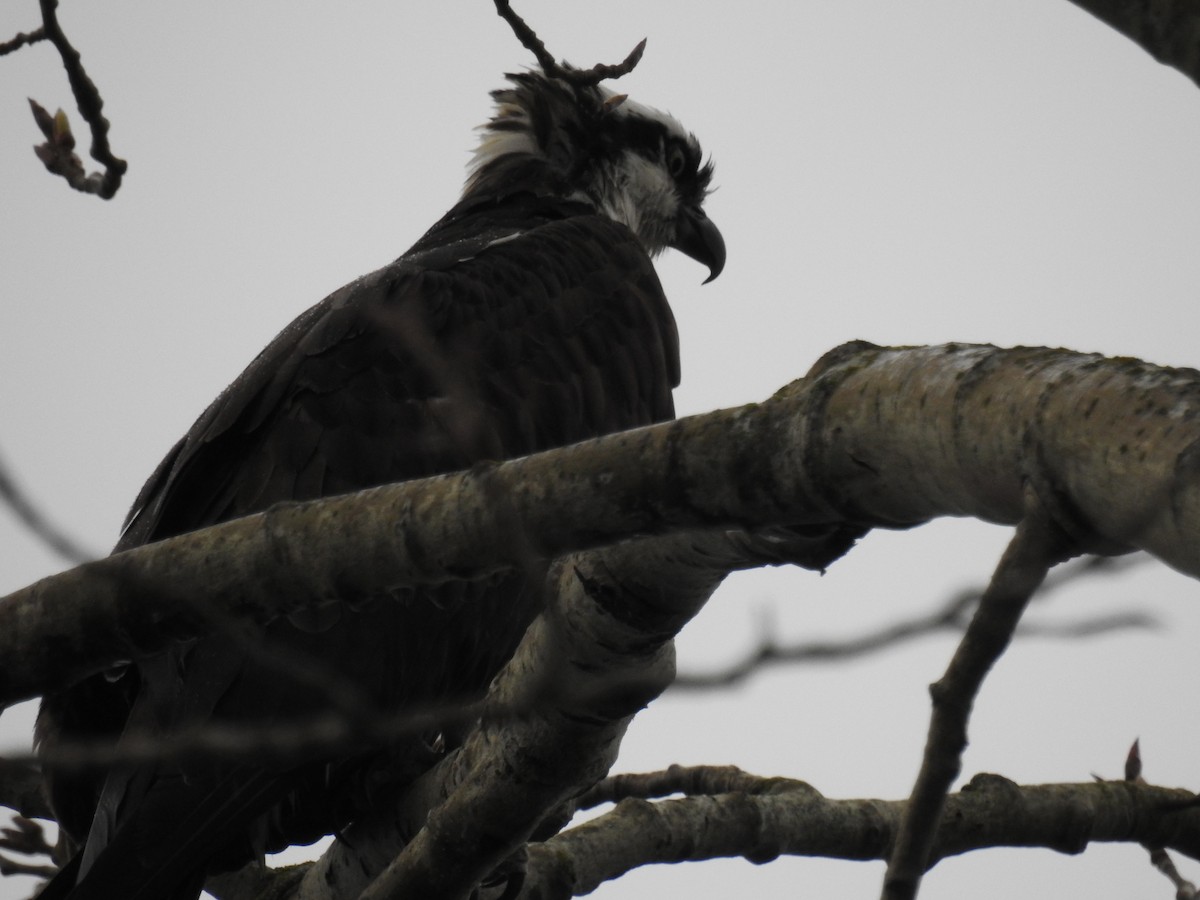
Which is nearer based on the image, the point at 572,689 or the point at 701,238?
the point at 572,689

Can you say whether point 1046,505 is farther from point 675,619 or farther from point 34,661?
point 34,661

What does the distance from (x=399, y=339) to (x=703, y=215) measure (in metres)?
2.67

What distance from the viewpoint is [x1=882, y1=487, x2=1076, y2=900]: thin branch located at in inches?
55.0

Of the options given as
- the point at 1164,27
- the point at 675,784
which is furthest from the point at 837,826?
the point at 1164,27

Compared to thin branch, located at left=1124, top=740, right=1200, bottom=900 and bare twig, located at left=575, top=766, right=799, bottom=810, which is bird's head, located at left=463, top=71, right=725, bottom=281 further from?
thin branch, located at left=1124, top=740, right=1200, bottom=900

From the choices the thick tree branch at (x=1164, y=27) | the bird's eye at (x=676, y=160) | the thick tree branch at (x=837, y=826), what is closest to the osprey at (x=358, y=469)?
the thick tree branch at (x=837, y=826)

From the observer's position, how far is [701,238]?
621 centimetres

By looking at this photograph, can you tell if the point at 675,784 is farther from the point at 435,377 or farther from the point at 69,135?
the point at 69,135

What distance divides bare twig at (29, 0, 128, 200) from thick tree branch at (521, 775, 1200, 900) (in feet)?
6.17

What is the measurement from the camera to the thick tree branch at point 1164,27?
1.29 m

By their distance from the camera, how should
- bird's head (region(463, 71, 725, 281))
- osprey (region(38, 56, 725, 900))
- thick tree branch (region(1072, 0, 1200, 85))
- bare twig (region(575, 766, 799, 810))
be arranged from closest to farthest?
thick tree branch (region(1072, 0, 1200, 85)) → osprey (region(38, 56, 725, 900)) → bare twig (region(575, 766, 799, 810)) → bird's head (region(463, 71, 725, 281))

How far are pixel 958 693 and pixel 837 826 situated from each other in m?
2.63

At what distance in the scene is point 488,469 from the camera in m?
2.02

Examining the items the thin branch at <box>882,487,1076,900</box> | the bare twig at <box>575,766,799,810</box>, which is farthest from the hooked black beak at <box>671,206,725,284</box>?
the thin branch at <box>882,487,1076,900</box>
